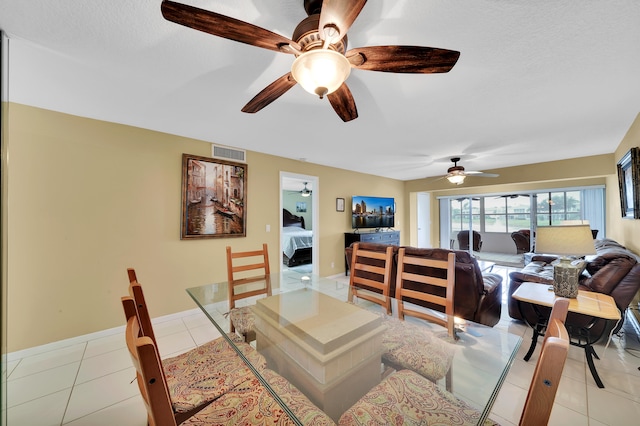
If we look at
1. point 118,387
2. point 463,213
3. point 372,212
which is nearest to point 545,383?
point 118,387

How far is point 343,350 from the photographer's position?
1.25 m

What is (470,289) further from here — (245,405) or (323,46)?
(323,46)

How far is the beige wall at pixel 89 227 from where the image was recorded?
87.0 inches

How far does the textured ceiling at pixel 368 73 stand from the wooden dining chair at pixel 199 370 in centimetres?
143

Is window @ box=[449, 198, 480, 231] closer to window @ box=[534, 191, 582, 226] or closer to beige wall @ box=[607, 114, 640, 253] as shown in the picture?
window @ box=[534, 191, 582, 226]

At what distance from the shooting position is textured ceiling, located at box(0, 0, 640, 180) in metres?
1.25

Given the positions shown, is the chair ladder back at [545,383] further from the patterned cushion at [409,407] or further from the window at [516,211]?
the window at [516,211]

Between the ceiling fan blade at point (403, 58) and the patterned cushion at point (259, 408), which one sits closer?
the patterned cushion at point (259, 408)

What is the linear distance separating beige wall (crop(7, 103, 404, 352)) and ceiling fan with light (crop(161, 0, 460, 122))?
237 centimetres

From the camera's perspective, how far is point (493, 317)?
2.62m

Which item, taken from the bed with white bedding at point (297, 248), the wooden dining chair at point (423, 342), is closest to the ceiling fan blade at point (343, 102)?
the wooden dining chair at point (423, 342)

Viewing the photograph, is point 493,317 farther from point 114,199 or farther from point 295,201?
point 295,201

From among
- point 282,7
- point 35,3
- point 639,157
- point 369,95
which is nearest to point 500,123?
point 639,157

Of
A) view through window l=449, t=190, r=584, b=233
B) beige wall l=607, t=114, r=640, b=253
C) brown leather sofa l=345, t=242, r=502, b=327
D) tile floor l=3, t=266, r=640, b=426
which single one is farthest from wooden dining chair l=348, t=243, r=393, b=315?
view through window l=449, t=190, r=584, b=233
